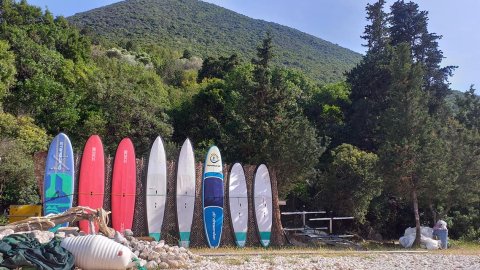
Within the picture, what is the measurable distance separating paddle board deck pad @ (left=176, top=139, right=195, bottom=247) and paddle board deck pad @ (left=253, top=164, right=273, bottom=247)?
2.20m

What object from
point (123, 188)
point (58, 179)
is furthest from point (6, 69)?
point (123, 188)

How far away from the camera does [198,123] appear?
99.2ft

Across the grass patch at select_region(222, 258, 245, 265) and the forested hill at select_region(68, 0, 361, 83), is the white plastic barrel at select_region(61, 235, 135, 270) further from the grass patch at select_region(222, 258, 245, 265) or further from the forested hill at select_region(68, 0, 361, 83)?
the forested hill at select_region(68, 0, 361, 83)

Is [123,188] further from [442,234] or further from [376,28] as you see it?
[376,28]

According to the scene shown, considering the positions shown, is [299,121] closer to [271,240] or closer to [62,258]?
[271,240]

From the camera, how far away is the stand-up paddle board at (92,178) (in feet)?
48.8

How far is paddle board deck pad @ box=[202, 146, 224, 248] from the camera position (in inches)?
625

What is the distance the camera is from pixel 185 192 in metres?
15.9

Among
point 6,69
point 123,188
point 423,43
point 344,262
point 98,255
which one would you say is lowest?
point 344,262

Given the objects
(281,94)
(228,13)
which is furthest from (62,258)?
(228,13)

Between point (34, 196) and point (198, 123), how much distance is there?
1377 centimetres

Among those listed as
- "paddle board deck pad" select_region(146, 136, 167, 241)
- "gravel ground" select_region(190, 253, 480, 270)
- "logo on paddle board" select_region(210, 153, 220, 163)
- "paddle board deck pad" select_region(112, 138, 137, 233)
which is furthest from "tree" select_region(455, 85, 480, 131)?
"paddle board deck pad" select_region(112, 138, 137, 233)

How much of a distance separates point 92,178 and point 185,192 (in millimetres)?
2851

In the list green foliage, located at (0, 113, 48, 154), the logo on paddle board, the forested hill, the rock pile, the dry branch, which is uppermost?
the forested hill
